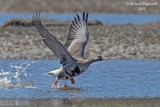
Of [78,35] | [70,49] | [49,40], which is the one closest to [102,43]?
[78,35]

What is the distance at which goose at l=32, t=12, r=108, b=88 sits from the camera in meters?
11.8

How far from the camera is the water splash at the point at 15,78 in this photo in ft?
41.5

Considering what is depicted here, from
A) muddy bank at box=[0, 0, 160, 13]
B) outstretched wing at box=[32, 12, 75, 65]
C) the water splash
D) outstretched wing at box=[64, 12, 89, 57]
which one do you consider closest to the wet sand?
outstretched wing at box=[32, 12, 75, 65]

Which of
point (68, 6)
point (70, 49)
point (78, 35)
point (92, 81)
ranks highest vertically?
point (68, 6)

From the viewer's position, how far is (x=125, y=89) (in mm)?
12062

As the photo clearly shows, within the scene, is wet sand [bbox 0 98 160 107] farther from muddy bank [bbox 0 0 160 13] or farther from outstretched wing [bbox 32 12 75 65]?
muddy bank [bbox 0 0 160 13]

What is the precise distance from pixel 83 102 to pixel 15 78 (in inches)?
154

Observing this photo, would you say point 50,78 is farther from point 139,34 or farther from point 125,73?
point 139,34

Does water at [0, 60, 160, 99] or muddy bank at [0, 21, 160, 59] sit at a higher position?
muddy bank at [0, 21, 160, 59]

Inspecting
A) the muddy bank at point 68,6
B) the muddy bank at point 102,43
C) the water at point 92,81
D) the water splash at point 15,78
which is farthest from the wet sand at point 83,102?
the muddy bank at point 68,6

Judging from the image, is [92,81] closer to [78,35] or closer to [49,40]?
[78,35]

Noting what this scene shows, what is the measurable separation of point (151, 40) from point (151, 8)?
20.0m

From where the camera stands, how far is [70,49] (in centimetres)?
1331

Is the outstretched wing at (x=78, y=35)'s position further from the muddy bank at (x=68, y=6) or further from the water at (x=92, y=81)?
the muddy bank at (x=68, y=6)
